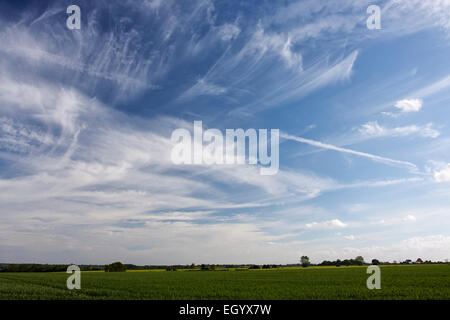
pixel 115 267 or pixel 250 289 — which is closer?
pixel 250 289

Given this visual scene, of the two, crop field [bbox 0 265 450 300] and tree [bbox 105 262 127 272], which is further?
tree [bbox 105 262 127 272]

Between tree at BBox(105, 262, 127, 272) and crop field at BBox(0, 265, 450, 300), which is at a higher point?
crop field at BBox(0, 265, 450, 300)

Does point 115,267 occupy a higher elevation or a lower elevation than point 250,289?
lower

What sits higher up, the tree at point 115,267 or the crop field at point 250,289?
the crop field at point 250,289

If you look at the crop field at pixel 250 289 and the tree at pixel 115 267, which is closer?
the crop field at pixel 250 289
